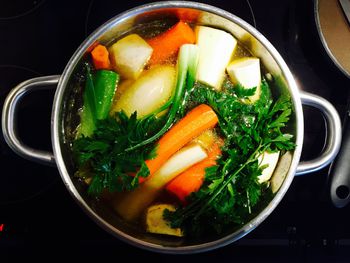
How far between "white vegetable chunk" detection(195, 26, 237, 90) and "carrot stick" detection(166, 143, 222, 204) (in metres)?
0.26

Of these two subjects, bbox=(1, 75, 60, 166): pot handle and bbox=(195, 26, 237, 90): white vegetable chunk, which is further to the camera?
bbox=(195, 26, 237, 90): white vegetable chunk

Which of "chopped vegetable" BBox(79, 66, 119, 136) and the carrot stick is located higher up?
"chopped vegetable" BBox(79, 66, 119, 136)

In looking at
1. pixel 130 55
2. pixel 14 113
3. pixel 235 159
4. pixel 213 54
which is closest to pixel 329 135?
pixel 235 159

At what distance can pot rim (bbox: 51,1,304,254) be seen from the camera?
1.37 meters

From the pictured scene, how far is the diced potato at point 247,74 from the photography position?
1449mm

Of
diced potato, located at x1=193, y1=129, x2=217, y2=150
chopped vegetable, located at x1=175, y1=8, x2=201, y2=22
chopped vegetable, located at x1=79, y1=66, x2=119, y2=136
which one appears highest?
chopped vegetable, located at x1=175, y1=8, x2=201, y2=22

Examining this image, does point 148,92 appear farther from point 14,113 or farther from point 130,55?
point 14,113

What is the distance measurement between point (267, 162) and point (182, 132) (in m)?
0.30

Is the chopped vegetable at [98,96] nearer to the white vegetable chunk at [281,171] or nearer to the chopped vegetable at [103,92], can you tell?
the chopped vegetable at [103,92]

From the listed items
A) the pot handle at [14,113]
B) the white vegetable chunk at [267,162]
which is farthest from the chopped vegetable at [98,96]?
the white vegetable chunk at [267,162]

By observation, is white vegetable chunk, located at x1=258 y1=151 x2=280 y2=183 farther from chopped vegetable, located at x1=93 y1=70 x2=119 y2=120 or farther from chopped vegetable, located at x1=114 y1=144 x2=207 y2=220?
chopped vegetable, located at x1=93 y1=70 x2=119 y2=120

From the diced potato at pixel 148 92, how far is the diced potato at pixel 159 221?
1.00 ft

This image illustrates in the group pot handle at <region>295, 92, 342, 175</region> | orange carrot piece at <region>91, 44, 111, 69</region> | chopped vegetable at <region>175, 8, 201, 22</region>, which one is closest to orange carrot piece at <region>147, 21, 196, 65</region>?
chopped vegetable at <region>175, 8, 201, 22</region>

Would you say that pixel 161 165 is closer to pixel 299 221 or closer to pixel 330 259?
pixel 299 221
